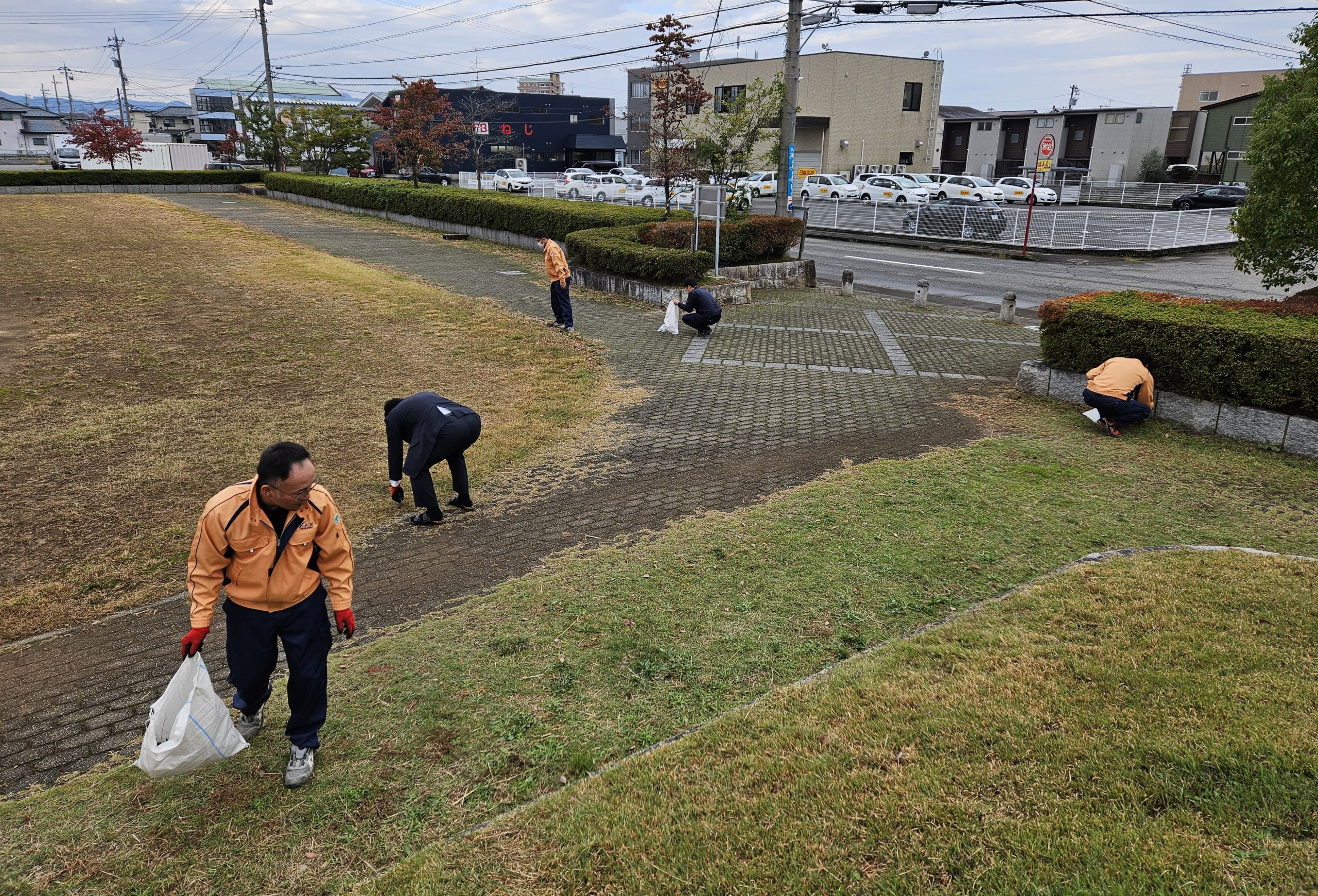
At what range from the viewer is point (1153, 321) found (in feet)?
28.0

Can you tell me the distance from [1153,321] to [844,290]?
30.6 feet

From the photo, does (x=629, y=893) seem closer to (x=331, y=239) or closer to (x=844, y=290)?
(x=844, y=290)

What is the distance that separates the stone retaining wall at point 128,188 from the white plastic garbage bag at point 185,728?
40.2 m

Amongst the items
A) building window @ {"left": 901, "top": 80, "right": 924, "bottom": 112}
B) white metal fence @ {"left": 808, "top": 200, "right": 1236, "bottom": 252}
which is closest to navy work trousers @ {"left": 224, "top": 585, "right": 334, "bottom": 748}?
white metal fence @ {"left": 808, "top": 200, "right": 1236, "bottom": 252}

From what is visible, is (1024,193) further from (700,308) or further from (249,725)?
(249,725)

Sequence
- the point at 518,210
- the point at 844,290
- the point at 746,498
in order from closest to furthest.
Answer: the point at 746,498
the point at 844,290
the point at 518,210

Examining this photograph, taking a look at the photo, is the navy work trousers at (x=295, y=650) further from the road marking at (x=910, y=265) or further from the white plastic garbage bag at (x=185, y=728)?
the road marking at (x=910, y=265)

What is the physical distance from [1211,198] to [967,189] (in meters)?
10.6

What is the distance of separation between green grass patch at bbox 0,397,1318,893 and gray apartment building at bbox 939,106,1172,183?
42819mm

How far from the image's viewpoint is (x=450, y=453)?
6.00 m

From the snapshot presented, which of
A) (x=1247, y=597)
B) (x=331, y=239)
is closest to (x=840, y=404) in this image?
(x=1247, y=597)

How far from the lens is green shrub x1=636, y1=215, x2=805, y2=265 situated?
16766mm

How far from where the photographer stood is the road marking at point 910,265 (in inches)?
853

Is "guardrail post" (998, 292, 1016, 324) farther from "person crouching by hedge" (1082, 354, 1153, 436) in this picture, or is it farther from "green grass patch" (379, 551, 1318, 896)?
"green grass patch" (379, 551, 1318, 896)
